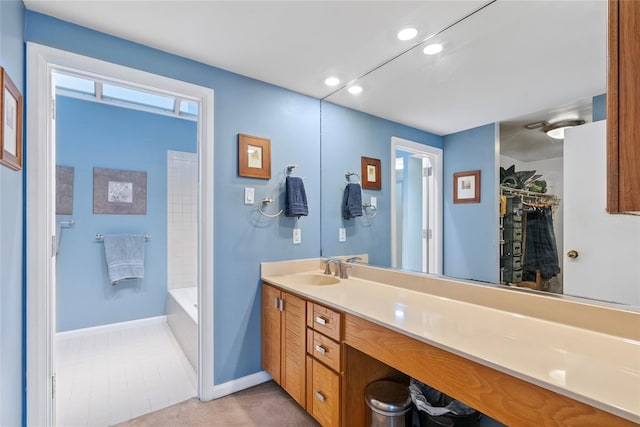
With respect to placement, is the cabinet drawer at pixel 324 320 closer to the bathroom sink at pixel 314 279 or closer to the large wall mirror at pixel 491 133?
the bathroom sink at pixel 314 279

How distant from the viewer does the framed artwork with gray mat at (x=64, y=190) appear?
2.92 m

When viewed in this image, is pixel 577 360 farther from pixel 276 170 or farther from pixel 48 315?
pixel 48 315

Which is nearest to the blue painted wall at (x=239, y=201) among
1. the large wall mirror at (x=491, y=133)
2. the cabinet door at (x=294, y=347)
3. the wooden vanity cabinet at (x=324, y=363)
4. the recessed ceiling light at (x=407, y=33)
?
the cabinet door at (x=294, y=347)

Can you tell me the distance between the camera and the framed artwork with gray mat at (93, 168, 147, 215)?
3125 millimetres

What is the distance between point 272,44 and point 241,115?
570mm

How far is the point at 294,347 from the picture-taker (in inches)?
71.8

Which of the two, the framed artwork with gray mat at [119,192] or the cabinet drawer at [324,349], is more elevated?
the framed artwork with gray mat at [119,192]

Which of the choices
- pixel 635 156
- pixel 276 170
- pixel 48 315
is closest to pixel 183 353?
pixel 48 315

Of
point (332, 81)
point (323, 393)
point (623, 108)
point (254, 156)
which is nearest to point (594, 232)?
point (623, 108)

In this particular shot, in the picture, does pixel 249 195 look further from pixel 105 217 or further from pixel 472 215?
pixel 105 217

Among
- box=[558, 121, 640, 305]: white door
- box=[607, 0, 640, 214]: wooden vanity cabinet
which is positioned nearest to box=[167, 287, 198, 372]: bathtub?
box=[558, 121, 640, 305]: white door

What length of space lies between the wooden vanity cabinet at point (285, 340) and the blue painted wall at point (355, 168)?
26.0 inches

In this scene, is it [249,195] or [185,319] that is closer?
[249,195]

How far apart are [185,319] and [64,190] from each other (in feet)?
5.92
